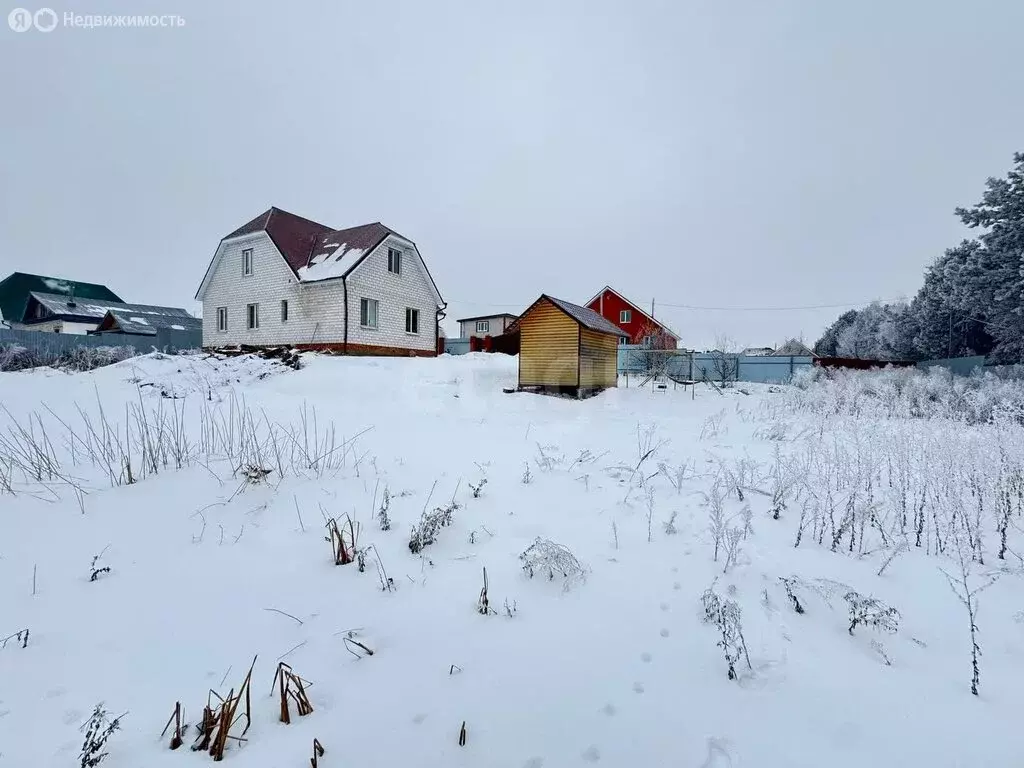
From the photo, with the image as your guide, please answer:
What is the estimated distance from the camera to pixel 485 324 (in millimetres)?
42219

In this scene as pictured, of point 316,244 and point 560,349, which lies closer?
point 560,349

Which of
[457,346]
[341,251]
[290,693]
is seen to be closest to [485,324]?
[457,346]

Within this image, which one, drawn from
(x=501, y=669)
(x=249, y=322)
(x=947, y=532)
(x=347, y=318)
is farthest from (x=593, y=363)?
(x=249, y=322)

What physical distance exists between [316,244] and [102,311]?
2774 centimetres

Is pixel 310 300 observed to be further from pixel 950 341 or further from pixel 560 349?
pixel 950 341

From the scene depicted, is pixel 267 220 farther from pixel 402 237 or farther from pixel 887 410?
pixel 887 410

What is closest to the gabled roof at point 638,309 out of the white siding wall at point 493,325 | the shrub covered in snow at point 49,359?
the white siding wall at point 493,325

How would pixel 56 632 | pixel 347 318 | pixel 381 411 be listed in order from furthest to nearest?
pixel 347 318 → pixel 381 411 → pixel 56 632

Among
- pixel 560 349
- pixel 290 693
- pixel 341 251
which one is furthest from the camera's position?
pixel 341 251

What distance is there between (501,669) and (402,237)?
18.0 m

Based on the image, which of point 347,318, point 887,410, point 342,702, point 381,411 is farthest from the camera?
point 347,318

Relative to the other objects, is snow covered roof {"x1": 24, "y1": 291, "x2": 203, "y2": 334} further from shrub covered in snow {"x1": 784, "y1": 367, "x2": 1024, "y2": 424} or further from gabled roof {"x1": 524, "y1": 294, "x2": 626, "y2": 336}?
shrub covered in snow {"x1": 784, "y1": 367, "x2": 1024, "y2": 424}

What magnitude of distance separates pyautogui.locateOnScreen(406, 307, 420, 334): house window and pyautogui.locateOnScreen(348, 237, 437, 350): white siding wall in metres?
0.17

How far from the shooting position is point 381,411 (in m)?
8.12
